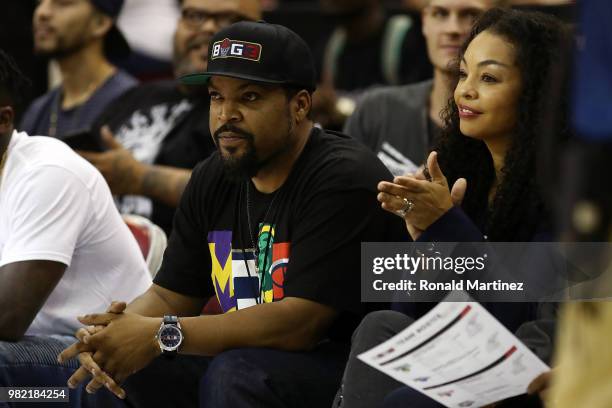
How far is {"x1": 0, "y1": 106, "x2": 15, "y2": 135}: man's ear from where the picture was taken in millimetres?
4168

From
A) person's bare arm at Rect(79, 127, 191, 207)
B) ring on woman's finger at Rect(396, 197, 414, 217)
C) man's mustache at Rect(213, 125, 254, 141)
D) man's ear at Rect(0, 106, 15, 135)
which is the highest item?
man's mustache at Rect(213, 125, 254, 141)

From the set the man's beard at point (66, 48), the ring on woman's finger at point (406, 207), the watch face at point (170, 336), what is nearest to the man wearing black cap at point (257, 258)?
the watch face at point (170, 336)

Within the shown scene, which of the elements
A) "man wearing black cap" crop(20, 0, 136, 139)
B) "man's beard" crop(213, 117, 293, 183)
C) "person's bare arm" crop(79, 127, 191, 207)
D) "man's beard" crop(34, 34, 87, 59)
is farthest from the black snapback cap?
"man's beard" crop(34, 34, 87, 59)

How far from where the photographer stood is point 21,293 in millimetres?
3785

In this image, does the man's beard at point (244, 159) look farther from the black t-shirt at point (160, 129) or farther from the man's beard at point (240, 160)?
the black t-shirt at point (160, 129)

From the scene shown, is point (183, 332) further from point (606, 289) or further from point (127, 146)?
point (127, 146)

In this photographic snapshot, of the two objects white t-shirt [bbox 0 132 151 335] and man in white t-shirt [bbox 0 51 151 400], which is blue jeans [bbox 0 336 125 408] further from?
white t-shirt [bbox 0 132 151 335]

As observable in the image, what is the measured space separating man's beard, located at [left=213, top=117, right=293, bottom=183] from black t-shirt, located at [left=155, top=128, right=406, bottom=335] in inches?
3.3

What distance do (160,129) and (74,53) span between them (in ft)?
2.91

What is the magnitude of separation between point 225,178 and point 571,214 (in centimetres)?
202

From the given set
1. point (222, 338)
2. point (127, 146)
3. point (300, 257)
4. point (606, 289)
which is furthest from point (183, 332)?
point (127, 146)

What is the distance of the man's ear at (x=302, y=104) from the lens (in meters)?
3.78

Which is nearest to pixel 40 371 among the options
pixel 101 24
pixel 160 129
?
pixel 160 129

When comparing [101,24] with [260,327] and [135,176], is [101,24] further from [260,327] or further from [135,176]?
[260,327]
